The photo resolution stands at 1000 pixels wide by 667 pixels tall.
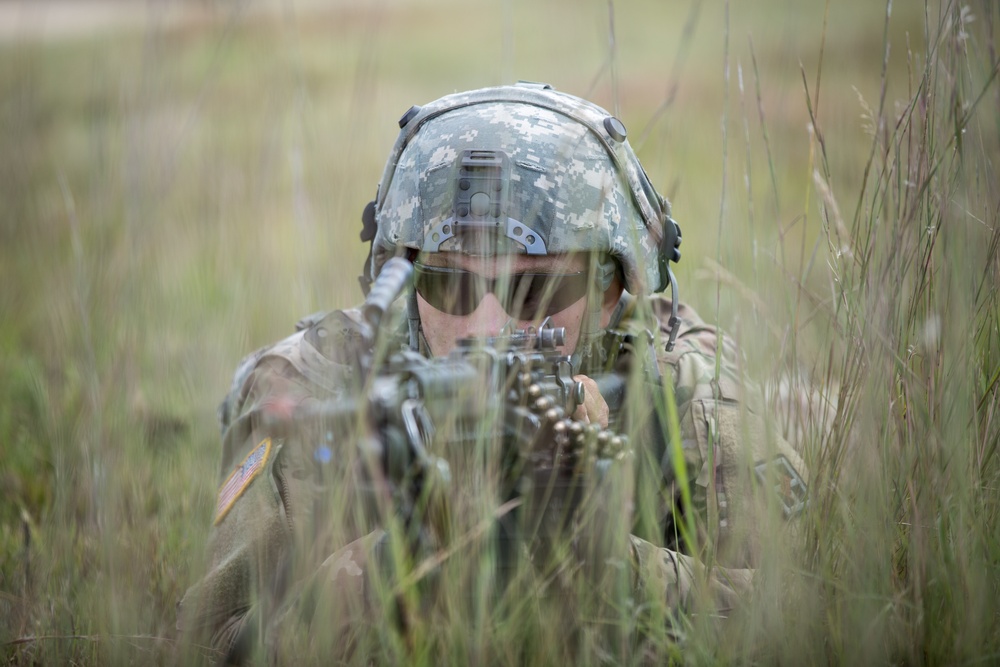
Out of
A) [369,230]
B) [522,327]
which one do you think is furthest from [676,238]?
[369,230]

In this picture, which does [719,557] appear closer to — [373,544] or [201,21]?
[373,544]

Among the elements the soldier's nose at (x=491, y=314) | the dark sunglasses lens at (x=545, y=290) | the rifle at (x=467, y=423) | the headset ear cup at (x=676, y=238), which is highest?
the headset ear cup at (x=676, y=238)

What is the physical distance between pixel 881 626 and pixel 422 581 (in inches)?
38.0

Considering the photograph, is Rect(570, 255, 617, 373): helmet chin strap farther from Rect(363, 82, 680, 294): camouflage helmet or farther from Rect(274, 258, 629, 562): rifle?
Rect(274, 258, 629, 562): rifle

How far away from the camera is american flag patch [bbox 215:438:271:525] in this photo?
2.55 m

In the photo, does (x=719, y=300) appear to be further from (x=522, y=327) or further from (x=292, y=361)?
→ (x=292, y=361)

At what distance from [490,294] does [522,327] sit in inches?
5.6

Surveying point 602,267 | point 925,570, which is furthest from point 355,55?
point 925,570

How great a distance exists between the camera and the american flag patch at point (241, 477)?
2547mm

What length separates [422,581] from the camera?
192 centimetres

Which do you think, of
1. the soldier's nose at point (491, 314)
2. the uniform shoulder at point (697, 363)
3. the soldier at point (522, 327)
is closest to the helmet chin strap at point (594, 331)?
the soldier at point (522, 327)

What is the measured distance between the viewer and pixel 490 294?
251 cm

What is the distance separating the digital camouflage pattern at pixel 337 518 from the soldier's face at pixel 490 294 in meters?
0.31

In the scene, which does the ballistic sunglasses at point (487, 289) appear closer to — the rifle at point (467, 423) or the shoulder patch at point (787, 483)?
the rifle at point (467, 423)
